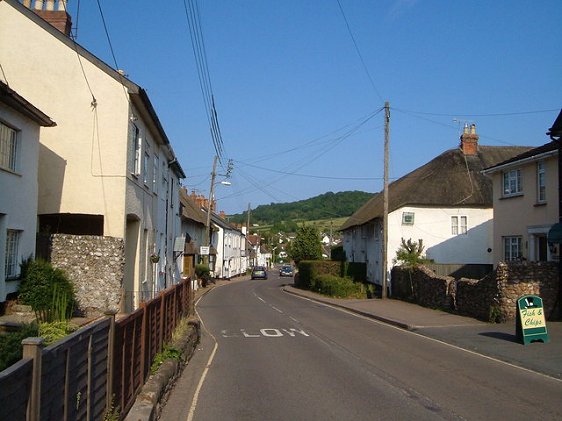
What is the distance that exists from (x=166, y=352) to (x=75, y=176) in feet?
28.9

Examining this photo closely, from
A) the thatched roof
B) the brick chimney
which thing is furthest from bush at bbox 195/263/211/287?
the brick chimney

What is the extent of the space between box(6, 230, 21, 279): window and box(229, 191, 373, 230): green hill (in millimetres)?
70611

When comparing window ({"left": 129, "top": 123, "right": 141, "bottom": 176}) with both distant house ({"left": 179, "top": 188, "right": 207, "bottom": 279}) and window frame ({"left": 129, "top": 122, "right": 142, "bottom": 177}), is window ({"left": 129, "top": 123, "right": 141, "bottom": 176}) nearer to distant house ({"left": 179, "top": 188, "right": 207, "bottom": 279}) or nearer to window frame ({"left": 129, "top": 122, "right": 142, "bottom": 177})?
window frame ({"left": 129, "top": 122, "right": 142, "bottom": 177})

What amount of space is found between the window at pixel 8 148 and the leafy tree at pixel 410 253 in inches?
948

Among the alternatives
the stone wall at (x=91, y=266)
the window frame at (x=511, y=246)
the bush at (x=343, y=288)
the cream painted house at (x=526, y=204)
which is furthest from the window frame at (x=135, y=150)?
the bush at (x=343, y=288)

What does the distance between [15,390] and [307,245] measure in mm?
52339

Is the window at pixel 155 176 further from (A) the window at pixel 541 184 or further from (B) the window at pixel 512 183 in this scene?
(A) the window at pixel 541 184

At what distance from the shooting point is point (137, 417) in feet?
21.7

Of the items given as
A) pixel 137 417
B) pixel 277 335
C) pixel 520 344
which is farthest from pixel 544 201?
pixel 137 417

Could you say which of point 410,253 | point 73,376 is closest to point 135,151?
point 73,376

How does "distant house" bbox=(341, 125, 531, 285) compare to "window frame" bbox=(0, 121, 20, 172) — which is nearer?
"window frame" bbox=(0, 121, 20, 172)

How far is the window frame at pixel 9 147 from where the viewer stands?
1395 centimetres

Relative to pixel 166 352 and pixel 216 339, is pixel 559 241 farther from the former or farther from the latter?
pixel 166 352

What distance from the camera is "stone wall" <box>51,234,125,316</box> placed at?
16844 millimetres
